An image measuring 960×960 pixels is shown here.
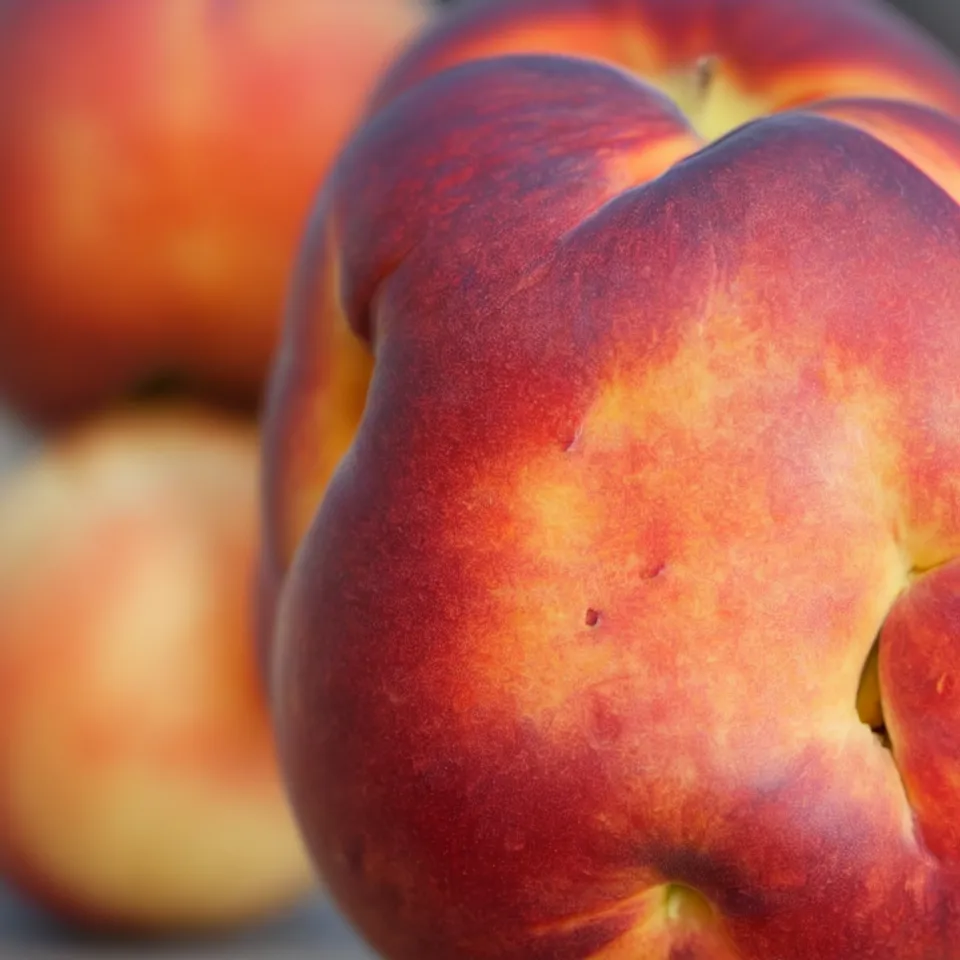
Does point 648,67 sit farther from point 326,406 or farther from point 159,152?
point 159,152

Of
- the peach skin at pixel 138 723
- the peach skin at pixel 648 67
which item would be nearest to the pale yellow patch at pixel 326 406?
the peach skin at pixel 648 67

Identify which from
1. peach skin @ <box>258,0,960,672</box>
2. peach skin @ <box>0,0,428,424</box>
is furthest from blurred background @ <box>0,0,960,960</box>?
peach skin @ <box>258,0,960,672</box>

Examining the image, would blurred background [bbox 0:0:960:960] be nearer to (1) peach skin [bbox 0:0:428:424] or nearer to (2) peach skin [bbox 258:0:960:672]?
(1) peach skin [bbox 0:0:428:424]

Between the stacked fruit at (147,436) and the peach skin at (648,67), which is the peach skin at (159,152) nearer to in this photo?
the stacked fruit at (147,436)

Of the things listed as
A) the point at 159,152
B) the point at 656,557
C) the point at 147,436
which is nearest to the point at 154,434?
the point at 147,436

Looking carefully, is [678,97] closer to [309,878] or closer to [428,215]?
[428,215]

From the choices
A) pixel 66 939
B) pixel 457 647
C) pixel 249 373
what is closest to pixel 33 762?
pixel 66 939

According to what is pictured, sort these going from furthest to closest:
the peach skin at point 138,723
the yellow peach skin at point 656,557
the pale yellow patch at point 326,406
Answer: the peach skin at point 138,723 → the pale yellow patch at point 326,406 → the yellow peach skin at point 656,557
